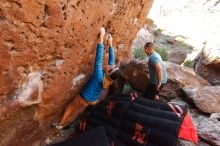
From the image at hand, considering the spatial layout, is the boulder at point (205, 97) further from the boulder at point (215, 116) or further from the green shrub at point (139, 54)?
the green shrub at point (139, 54)

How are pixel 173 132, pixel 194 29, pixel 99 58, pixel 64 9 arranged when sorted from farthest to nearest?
pixel 194 29 → pixel 99 58 → pixel 173 132 → pixel 64 9

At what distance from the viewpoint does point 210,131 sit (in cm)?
514

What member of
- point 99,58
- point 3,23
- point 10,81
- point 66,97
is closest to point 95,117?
point 66,97

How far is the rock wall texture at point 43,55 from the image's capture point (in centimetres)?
344

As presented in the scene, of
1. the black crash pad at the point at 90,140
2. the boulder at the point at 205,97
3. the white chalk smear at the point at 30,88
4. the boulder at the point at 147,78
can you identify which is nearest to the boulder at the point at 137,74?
the boulder at the point at 147,78

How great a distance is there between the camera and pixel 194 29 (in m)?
18.2

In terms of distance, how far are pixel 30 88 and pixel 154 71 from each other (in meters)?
2.82

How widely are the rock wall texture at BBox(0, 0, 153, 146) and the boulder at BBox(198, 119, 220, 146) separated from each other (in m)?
2.46

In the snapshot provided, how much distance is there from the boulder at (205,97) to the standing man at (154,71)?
3.51 feet

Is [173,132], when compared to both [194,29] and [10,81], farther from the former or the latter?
[194,29]

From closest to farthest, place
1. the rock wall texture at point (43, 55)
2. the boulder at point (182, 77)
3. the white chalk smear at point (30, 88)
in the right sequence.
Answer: the rock wall texture at point (43, 55), the white chalk smear at point (30, 88), the boulder at point (182, 77)

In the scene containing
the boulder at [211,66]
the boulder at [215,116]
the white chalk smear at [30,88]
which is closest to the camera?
the white chalk smear at [30,88]

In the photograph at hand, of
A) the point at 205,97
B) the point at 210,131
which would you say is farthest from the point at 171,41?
the point at 210,131

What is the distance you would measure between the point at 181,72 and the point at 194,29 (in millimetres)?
11643
